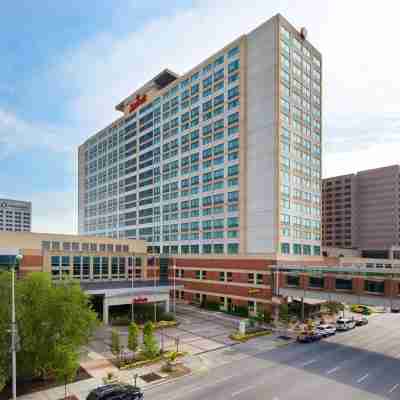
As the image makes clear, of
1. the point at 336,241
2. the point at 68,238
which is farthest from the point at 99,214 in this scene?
the point at 336,241

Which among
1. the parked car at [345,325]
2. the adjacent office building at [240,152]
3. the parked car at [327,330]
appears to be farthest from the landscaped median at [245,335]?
the adjacent office building at [240,152]

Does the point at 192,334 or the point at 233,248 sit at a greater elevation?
the point at 233,248

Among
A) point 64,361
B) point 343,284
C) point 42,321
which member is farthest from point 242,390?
point 343,284

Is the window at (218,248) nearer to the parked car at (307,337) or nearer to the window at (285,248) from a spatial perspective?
the window at (285,248)

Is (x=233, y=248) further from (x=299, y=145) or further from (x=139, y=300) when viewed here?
(x=299, y=145)

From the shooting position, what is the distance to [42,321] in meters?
27.4

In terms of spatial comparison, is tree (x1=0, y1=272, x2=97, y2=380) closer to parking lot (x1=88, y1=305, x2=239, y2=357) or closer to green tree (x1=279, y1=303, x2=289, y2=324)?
parking lot (x1=88, y1=305, x2=239, y2=357)

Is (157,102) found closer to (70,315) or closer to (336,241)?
(70,315)

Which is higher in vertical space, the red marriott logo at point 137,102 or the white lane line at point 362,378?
the red marriott logo at point 137,102

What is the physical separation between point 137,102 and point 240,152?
5105 cm

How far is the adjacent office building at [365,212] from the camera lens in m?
144

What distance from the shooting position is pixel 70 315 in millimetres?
27922

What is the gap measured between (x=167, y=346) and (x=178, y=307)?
28887 mm

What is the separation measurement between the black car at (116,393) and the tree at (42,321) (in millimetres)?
4130
